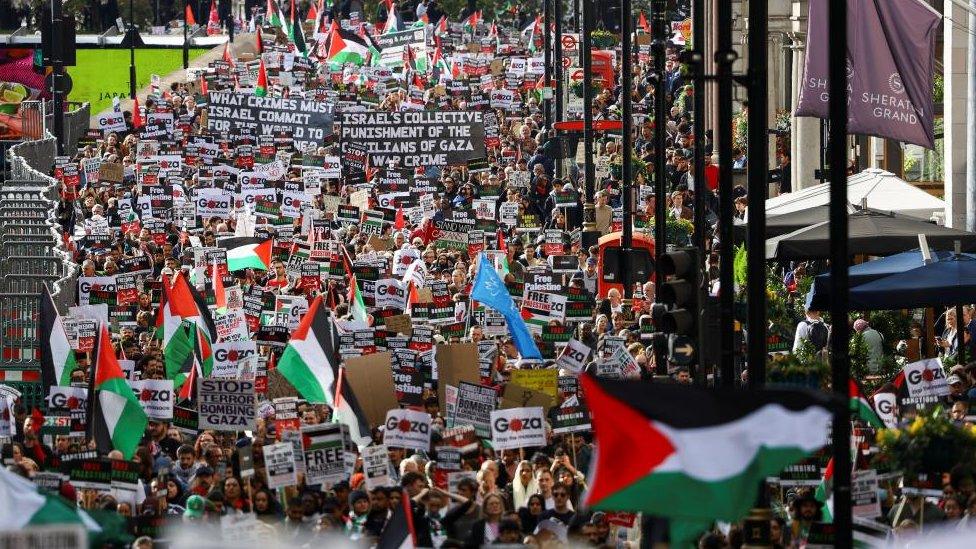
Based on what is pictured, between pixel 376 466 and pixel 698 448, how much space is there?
6.22 m

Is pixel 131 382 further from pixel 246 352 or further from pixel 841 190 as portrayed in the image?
pixel 841 190

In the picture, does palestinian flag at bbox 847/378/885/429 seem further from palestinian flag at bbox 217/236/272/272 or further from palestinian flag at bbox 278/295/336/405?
palestinian flag at bbox 217/236/272/272

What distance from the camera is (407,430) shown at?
17812 mm

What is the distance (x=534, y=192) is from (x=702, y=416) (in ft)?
97.4

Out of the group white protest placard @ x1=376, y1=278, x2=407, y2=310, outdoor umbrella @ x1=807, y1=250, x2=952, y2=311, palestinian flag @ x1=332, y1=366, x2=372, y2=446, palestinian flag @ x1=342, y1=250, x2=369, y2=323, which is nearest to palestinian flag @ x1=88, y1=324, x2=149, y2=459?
palestinian flag @ x1=332, y1=366, x2=372, y2=446

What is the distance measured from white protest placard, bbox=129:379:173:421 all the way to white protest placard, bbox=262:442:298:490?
2876mm

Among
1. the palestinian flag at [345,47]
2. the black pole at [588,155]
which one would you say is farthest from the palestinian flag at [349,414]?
the palestinian flag at [345,47]

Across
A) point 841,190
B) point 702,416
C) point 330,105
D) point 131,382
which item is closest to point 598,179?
point 330,105

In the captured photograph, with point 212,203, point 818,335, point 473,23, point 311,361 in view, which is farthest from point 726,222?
point 473,23

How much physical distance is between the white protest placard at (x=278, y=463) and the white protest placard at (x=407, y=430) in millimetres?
1368

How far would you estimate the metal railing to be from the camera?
24688mm

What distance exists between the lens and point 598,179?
40.6 m

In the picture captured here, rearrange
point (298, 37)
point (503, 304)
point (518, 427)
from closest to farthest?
point (518, 427)
point (503, 304)
point (298, 37)

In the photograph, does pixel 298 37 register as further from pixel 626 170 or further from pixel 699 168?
pixel 699 168
